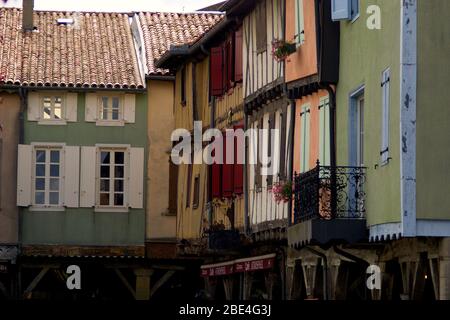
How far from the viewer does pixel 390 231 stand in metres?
18.7

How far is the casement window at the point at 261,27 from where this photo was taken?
2844 centimetres

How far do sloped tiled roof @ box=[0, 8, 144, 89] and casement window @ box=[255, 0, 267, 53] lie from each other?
12.8 metres

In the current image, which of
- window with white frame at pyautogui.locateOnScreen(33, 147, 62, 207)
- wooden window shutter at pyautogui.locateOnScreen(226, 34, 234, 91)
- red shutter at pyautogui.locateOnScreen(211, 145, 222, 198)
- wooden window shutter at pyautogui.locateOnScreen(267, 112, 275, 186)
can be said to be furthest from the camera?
window with white frame at pyautogui.locateOnScreen(33, 147, 62, 207)

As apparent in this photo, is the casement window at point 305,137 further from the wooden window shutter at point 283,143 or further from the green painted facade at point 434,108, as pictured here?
the green painted facade at point 434,108

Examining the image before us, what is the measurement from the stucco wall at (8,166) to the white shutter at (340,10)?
20.9 meters

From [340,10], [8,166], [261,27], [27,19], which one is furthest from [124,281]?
[340,10]

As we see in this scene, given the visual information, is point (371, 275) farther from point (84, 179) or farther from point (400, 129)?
point (84, 179)

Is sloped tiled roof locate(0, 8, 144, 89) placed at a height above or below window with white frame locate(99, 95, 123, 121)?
above

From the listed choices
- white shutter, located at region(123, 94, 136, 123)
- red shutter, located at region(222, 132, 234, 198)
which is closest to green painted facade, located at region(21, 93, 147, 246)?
white shutter, located at region(123, 94, 136, 123)

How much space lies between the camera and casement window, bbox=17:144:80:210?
136 ft

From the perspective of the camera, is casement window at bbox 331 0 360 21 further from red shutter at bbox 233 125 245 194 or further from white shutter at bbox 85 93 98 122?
white shutter at bbox 85 93 98 122

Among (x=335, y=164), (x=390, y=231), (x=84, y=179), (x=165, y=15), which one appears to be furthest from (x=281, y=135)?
(x=165, y=15)

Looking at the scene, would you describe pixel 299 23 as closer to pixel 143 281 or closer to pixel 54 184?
pixel 54 184

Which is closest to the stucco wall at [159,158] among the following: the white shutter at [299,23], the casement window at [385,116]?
the white shutter at [299,23]
